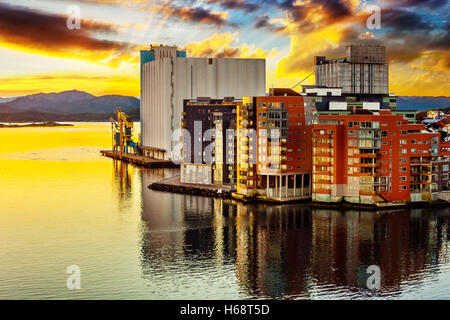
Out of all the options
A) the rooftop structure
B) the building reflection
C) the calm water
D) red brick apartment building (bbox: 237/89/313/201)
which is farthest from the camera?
the rooftop structure

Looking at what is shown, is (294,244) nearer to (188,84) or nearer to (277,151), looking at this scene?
(277,151)

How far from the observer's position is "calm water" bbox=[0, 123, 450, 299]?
2714cm

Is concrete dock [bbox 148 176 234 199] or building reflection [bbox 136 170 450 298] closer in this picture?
building reflection [bbox 136 170 450 298]

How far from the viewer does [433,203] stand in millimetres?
44062

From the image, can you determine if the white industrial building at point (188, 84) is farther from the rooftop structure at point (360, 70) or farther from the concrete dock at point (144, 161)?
the rooftop structure at point (360, 70)

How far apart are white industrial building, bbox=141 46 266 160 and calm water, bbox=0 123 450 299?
28021 mm

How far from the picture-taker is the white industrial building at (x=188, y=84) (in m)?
78.2

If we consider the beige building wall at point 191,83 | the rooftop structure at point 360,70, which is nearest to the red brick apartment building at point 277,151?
the beige building wall at point 191,83

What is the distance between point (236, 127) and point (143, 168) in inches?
1113

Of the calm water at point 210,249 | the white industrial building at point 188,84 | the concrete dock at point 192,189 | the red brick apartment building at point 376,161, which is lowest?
the calm water at point 210,249

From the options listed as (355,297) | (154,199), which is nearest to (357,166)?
(154,199)

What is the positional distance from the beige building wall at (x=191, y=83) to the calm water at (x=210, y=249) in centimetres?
2810

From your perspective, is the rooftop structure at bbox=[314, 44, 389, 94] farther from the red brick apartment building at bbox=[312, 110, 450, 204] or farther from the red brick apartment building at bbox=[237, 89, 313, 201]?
the red brick apartment building at bbox=[312, 110, 450, 204]

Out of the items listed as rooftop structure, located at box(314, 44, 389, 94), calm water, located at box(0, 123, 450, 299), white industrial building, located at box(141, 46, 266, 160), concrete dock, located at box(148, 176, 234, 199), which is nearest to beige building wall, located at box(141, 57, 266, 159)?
white industrial building, located at box(141, 46, 266, 160)
